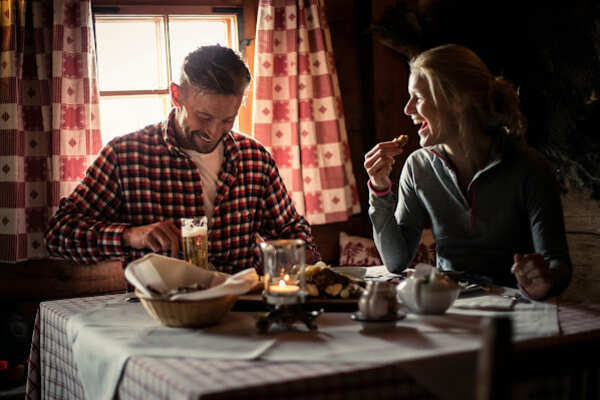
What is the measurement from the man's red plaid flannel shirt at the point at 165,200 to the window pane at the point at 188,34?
1.17m

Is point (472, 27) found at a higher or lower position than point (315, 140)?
higher

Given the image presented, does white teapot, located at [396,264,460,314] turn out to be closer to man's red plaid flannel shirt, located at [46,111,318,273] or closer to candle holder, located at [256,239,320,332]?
candle holder, located at [256,239,320,332]

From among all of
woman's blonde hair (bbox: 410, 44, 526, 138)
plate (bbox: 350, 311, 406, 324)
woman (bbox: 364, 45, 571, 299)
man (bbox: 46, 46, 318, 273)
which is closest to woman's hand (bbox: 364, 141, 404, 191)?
woman (bbox: 364, 45, 571, 299)

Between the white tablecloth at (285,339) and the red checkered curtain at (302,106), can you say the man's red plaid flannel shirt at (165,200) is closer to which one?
the white tablecloth at (285,339)

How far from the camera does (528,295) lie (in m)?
1.62

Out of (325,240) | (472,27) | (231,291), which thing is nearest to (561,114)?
(472,27)

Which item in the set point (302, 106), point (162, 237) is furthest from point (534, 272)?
point (302, 106)

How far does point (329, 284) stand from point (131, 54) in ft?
6.97

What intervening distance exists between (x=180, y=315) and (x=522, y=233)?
1.06 m

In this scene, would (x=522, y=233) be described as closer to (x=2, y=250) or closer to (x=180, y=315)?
(x=180, y=315)

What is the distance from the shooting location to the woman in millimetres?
1915

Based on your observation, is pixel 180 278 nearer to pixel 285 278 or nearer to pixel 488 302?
pixel 285 278

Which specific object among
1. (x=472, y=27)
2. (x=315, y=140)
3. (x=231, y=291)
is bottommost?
(x=231, y=291)

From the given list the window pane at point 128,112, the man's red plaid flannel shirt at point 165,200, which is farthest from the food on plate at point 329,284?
the window pane at point 128,112
